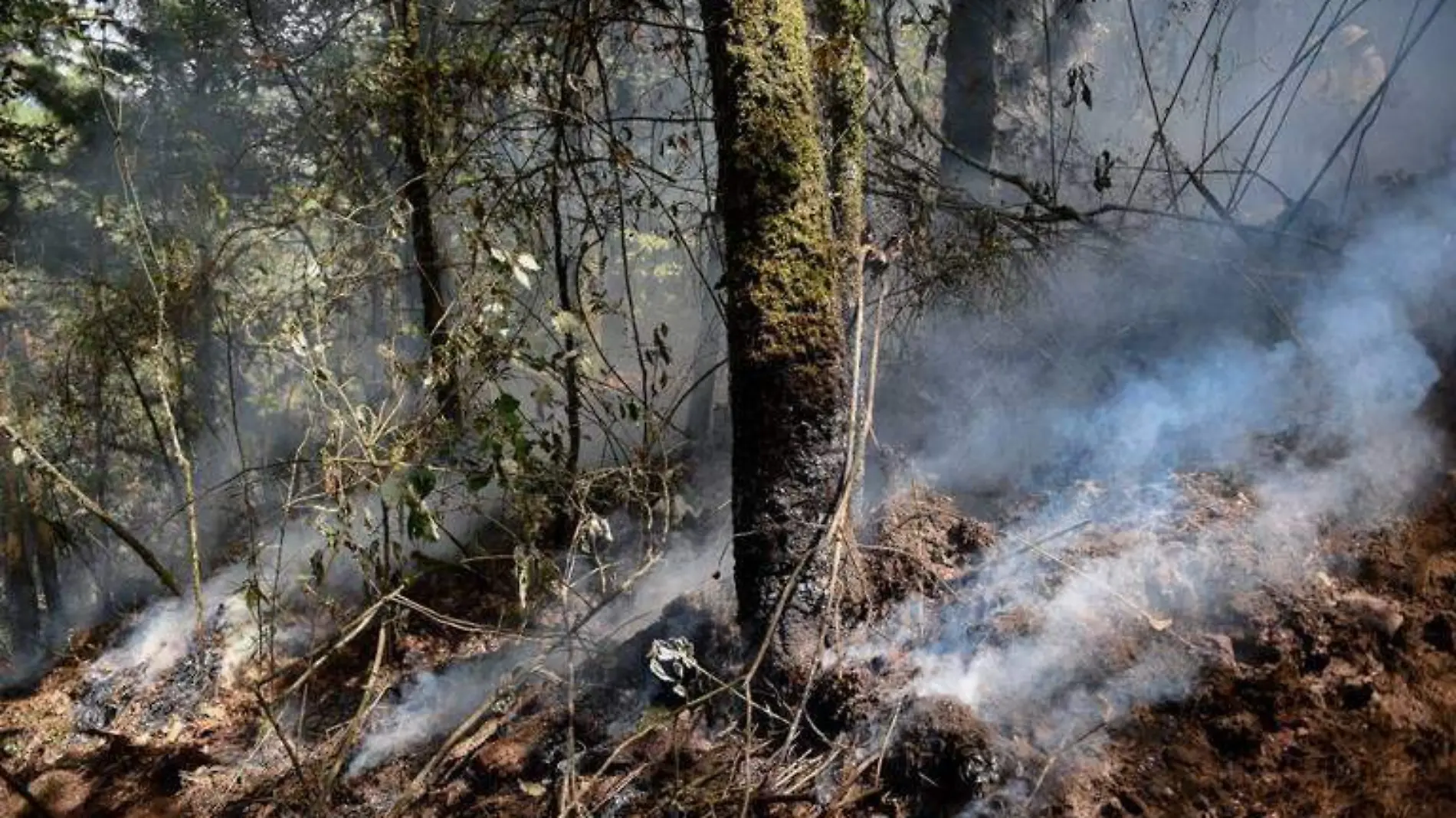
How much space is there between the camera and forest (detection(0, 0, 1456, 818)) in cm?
278

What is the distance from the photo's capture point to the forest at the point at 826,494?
9.13 feet

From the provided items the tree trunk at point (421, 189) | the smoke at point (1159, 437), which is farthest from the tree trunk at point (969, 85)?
the tree trunk at point (421, 189)

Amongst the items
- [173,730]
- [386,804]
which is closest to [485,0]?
[173,730]

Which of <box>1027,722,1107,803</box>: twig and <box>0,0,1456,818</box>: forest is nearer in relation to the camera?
<box>1027,722,1107,803</box>: twig

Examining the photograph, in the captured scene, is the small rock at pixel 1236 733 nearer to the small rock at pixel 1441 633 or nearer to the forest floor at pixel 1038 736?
the forest floor at pixel 1038 736

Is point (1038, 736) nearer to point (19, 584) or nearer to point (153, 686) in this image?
point (153, 686)

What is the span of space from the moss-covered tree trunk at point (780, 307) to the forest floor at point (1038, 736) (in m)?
0.36

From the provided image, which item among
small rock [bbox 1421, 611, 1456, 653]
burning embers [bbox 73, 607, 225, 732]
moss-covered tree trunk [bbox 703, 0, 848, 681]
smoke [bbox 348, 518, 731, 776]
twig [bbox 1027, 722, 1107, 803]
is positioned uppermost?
moss-covered tree trunk [bbox 703, 0, 848, 681]

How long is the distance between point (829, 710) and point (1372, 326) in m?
3.09

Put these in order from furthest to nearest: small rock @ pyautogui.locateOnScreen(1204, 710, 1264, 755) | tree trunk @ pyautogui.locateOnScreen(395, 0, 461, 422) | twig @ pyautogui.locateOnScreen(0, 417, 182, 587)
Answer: twig @ pyautogui.locateOnScreen(0, 417, 182, 587) < tree trunk @ pyautogui.locateOnScreen(395, 0, 461, 422) < small rock @ pyautogui.locateOnScreen(1204, 710, 1264, 755)

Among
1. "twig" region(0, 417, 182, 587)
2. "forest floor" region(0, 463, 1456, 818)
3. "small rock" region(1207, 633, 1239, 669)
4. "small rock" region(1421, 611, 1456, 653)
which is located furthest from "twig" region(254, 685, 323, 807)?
"small rock" region(1421, 611, 1456, 653)

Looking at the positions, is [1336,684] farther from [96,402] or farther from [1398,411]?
[96,402]

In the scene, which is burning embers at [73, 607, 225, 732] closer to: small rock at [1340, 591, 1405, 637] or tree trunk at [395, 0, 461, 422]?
tree trunk at [395, 0, 461, 422]

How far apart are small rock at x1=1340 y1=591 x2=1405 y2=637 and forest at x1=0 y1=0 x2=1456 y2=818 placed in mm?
16
